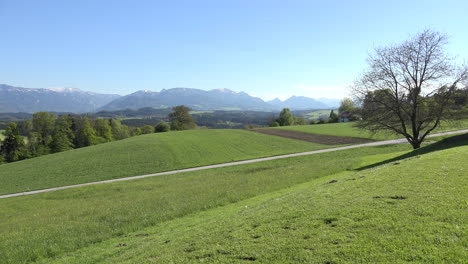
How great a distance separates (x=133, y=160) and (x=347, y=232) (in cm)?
5168

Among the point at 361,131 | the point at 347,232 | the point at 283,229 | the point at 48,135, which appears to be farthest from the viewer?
the point at 48,135

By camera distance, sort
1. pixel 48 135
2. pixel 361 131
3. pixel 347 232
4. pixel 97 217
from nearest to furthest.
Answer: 1. pixel 347 232
2. pixel 97 217
3. pixel 361 131
4. pixel 48 135

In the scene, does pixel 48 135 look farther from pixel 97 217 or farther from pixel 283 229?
pixel 283 229

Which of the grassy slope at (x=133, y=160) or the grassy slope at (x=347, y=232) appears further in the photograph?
the grassy slope at (x=133, y=160)

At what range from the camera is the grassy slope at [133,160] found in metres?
44.4

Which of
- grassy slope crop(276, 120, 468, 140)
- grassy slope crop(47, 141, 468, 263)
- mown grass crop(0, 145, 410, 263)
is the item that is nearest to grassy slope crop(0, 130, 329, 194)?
mown grass crop(0, 145, 410, 263)

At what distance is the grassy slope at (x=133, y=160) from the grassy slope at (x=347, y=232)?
36524 millimetres

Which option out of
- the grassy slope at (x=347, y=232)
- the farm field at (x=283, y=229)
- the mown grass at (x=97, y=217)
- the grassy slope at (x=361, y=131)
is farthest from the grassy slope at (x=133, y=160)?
the grassy slope at (x=347, y=232)

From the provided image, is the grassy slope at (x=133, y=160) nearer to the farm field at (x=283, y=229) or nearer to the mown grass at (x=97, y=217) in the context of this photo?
the mown grass at (x=97, y=217)

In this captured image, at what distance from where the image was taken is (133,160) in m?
53.3

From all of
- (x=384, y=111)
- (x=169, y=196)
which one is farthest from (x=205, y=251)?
(x=384, y=111)

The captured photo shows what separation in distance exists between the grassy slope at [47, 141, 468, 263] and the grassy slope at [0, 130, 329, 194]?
3652cm

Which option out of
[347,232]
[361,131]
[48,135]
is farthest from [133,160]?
[48,135]

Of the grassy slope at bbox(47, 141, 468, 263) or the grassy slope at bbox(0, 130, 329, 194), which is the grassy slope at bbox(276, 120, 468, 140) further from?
the grassy slope at bbox(47, 141, 468, 263)
